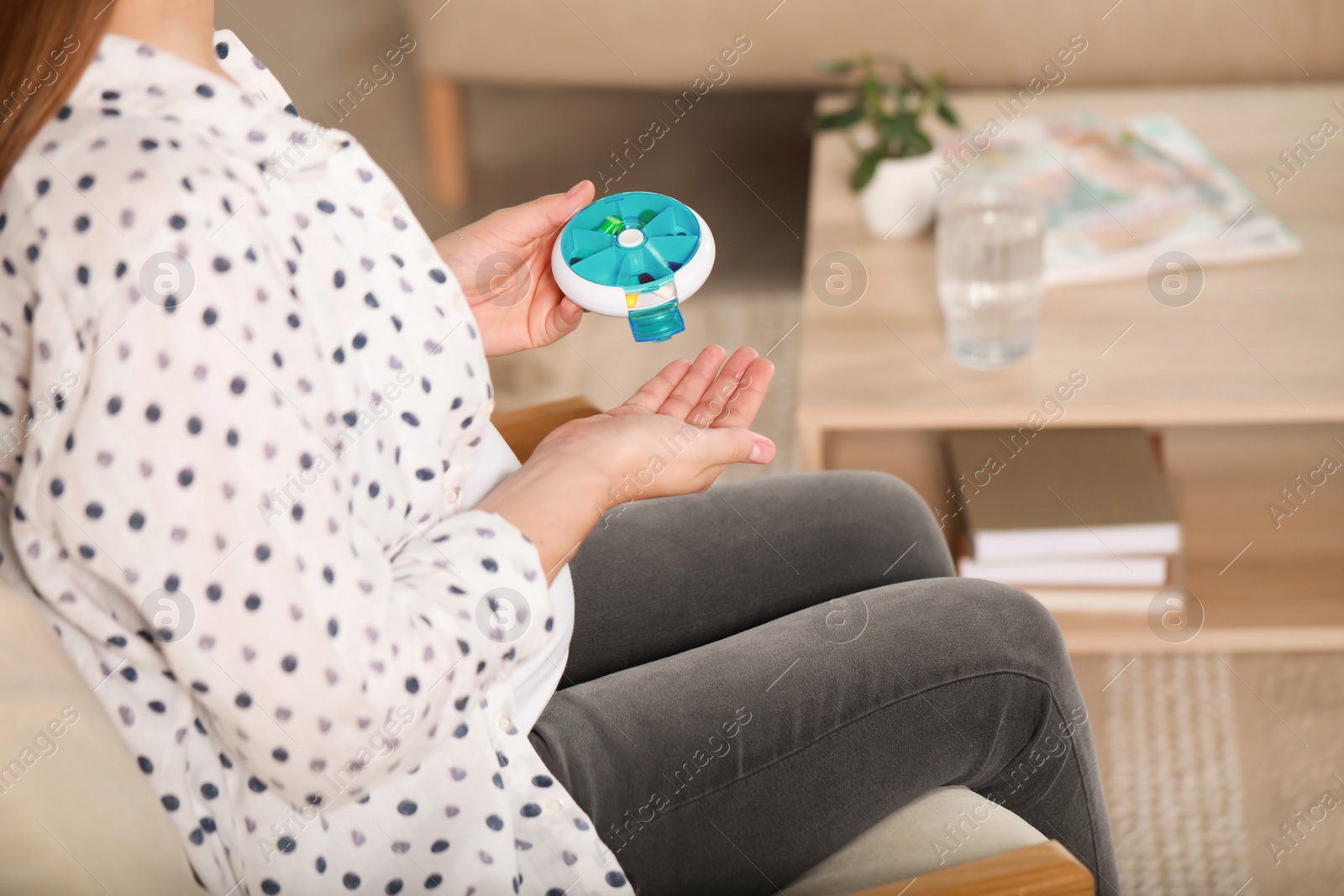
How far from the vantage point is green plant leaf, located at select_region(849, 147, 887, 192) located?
162 centimetres

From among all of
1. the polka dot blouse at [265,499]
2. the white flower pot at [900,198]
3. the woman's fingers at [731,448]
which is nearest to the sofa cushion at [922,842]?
the polka dot blouse at [265,499]

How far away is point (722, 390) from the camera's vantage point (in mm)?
913

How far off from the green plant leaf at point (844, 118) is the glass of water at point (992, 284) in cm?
41

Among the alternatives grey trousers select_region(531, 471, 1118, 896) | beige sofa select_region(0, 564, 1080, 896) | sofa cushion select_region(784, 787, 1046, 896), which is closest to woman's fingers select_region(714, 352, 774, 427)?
grey trousers select_region(531, 471, 1118, 896)

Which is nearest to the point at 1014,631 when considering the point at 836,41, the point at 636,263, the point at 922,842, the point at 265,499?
the point at 922,842

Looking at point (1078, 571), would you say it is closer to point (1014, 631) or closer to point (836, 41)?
point (1014, 631)

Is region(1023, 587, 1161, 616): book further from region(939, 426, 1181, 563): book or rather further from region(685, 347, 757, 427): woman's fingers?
region(685, 347, 757, 427): woman's fingers

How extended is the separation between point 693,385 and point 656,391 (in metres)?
0.03

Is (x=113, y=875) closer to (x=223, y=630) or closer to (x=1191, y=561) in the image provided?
(x=223, y=630)

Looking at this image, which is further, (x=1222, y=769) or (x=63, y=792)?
(x=1222, y=769)

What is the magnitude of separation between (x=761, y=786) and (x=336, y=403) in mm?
385

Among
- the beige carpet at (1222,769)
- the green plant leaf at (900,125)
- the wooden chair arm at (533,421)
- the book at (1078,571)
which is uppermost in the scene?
the green plant leaf at (900,125)

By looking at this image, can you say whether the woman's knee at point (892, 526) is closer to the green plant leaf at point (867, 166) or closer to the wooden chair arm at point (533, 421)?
the wooden chair arm at point (533, 421)

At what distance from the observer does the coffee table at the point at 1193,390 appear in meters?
1.28
